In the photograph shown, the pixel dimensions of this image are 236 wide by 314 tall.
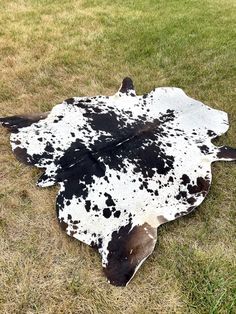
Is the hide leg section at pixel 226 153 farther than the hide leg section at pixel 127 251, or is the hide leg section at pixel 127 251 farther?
the hide leg section at pixel 226 153

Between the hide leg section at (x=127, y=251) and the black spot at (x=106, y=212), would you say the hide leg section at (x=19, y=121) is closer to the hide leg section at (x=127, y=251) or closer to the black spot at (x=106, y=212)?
the black spot at (x=106, y=212)

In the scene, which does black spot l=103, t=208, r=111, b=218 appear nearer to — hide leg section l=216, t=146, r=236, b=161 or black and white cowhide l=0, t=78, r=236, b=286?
black and white cowhide l=0, t=78, r=236, b=286

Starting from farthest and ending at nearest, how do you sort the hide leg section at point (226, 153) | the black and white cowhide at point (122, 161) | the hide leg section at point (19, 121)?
the hide leg section at point (19, 121) → the hide leg section at point (226, 153) → the black and white cowhide at point (122, 161)

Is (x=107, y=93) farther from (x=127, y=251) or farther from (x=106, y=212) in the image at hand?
(x=127, y=251)

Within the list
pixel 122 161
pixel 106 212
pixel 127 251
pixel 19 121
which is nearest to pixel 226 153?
pixel 122 161

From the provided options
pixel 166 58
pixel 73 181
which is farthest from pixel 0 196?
pixel 166 58

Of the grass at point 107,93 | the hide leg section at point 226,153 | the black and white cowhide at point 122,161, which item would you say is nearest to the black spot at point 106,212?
the black and white cowhide at point 122,161

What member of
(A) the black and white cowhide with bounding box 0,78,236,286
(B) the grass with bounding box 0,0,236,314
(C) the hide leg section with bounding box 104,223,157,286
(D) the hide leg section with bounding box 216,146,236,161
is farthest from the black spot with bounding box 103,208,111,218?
(D) the hide leg section with bounding box 216,146,236,161

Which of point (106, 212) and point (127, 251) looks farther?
point (106, 212)

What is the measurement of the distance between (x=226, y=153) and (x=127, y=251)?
129cm

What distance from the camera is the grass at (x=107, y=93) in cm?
217

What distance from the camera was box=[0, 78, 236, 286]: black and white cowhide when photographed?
2.48m

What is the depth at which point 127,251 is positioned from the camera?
2.35 m

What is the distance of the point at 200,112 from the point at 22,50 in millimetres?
2183
